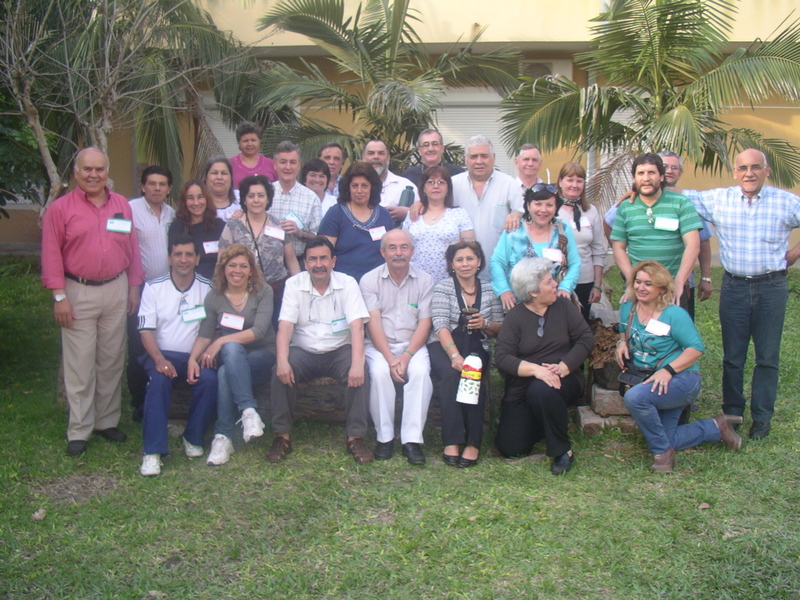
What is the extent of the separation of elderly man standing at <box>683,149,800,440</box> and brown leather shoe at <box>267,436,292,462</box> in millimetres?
3120

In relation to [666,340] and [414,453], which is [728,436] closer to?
[666,340]

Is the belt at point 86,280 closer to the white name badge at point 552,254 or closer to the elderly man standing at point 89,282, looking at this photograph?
the elderly man standing at point 89,282

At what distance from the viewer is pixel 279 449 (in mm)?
5199

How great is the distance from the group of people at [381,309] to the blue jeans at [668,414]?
1cm

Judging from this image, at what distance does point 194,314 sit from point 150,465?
3.51 ft

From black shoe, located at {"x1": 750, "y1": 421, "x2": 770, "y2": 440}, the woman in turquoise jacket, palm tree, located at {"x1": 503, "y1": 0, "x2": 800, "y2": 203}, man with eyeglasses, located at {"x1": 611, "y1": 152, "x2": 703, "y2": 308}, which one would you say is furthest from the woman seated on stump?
palm tree, located at {"x1": 503, "y1": 0, "x2": 800, "y2": 203}

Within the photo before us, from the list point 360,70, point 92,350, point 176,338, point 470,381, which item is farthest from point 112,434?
point 360,70

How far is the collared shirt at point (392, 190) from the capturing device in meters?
6.47

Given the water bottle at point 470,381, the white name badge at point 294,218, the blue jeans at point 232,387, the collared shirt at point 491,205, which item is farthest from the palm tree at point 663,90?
the blue jeans at point 232,387

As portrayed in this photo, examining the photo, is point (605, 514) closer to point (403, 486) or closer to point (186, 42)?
point (403, 486)

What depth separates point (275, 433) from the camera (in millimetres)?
5289

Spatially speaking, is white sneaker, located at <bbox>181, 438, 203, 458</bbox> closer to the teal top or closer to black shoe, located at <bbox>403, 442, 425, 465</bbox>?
black shoe, located at <bbox>403, 442, 425, 465</bbox>

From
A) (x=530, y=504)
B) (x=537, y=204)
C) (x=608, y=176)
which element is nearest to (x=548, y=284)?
(x=537, y=204)

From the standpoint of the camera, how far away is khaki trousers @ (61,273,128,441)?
5.15m
